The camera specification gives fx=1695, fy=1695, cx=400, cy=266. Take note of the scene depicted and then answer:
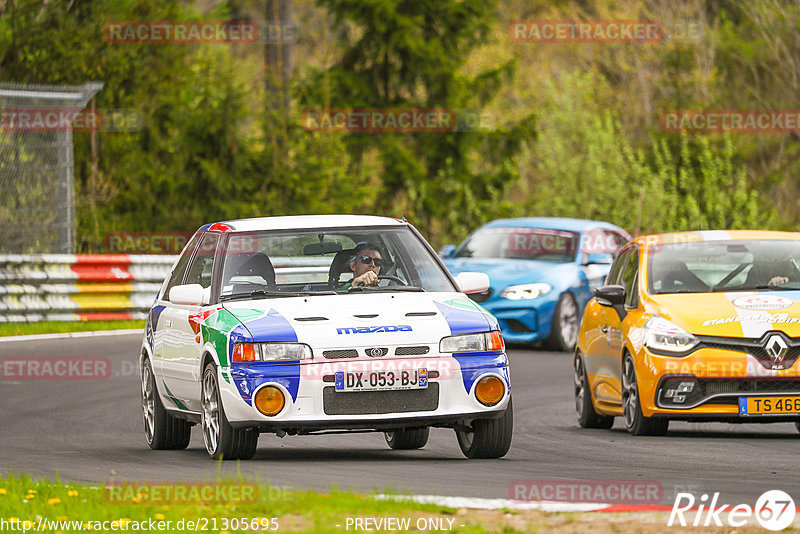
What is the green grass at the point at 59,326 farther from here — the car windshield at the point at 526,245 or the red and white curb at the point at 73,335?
the car windshield at the point at 526,245

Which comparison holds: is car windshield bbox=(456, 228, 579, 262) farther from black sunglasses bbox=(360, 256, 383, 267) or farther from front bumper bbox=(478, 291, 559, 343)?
black sunglasses bbox=(360, 256, 383, 267)

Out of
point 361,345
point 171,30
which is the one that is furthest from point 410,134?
point 361,345

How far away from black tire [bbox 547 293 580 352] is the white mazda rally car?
1027cm

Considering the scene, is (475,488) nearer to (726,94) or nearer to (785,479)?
(785,479)

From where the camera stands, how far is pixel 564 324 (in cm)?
2166

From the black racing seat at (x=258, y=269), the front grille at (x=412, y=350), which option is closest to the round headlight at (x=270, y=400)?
the front grille at (x=412, y=350)

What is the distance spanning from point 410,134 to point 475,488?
3002cm

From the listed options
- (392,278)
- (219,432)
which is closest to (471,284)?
(392,278)

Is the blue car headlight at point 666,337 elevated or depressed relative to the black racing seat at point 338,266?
depressed

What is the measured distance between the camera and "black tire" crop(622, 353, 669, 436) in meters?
12.3

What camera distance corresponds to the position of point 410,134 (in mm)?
38250

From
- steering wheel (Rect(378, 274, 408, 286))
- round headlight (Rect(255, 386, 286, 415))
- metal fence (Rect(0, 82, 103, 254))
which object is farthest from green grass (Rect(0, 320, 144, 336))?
round headlight (Rect(255, 386, 286, 415))

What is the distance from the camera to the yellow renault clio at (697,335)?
11688mm

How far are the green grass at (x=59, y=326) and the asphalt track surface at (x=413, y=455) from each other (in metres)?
5.15
